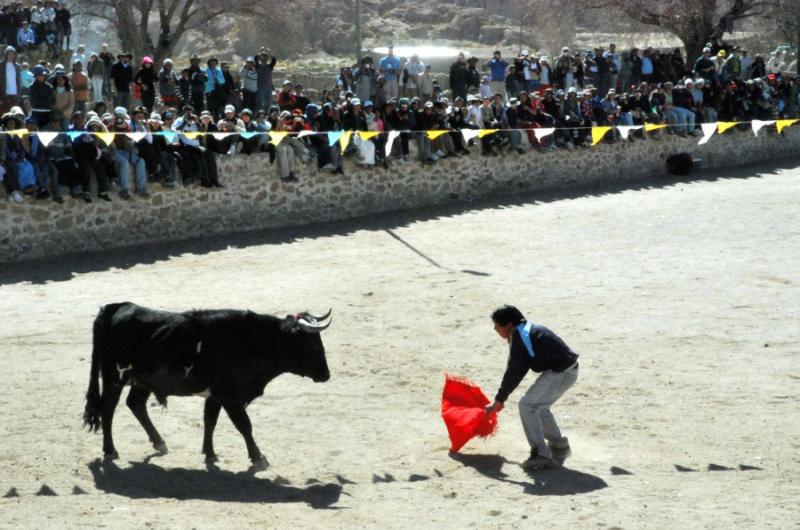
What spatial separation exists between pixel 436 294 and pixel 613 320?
2.81m

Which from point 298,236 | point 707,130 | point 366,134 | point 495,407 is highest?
point 366,134

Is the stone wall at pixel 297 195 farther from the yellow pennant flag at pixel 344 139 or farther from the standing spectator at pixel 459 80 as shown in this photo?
the standing spectator at pixel 459 80

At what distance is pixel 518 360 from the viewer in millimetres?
11141

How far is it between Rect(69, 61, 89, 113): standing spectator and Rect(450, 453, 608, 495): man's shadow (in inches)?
593

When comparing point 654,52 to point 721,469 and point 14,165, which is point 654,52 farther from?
point 721,469

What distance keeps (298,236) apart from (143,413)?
1151 cm

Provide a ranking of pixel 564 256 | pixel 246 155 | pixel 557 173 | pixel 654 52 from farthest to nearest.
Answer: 1. pixel 654 52
2. pixel 557 173
3. pixel 246 155
4. pixel 564 256

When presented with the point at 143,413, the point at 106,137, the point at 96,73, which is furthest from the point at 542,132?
the point at 143,413

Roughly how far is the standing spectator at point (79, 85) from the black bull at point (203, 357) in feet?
44.4

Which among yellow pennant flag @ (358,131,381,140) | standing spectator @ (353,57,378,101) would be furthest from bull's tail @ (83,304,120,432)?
standing spectator @ (353,57,378,101)

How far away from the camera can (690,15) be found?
38719mm

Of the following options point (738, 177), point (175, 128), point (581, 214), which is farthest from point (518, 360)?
point (738, 177)

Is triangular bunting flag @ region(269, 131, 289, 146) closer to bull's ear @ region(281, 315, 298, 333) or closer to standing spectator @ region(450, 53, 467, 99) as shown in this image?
standing spectator @ region(450, 53, 467, 99)

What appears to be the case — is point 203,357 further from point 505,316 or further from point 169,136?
point 169,136
